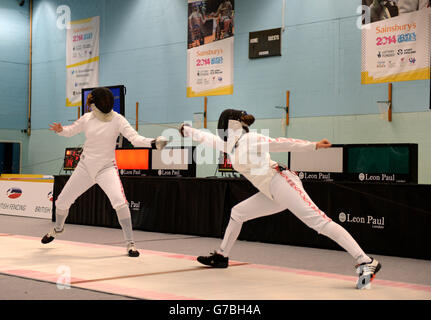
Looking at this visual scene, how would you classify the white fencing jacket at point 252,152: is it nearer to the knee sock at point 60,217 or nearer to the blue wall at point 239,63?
the knee sock at point 60,217

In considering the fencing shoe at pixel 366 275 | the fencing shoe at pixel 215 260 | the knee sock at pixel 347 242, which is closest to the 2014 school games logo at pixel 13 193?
the fencing shoe at pixel 215 260

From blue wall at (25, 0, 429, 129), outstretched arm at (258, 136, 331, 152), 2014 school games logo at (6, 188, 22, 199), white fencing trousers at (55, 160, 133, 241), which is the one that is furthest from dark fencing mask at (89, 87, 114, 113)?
2014 school games logo at (6, 188, 22, 199)

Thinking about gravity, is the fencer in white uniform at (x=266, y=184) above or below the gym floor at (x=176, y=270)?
above

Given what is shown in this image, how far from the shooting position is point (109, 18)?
448 inches

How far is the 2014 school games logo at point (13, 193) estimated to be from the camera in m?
8.96

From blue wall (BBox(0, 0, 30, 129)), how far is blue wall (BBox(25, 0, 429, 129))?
1.28ft

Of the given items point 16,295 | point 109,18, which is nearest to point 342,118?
point 109,18

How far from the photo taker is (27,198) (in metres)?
8.78

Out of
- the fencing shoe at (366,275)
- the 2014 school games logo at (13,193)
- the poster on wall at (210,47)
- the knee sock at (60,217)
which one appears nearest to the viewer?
the fencing shoe at (366,275)

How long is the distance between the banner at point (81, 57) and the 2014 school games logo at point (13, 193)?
124 inches

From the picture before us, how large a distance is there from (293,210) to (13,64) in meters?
10.8

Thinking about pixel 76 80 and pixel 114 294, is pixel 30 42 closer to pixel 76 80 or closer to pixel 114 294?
pixel 76 80

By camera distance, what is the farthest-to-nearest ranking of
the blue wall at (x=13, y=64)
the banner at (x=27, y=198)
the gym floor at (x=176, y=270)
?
the blue wall at (x=13, y=64) < the banner at (x=27, y=198) < the gym floor at (x=176, y=270)
